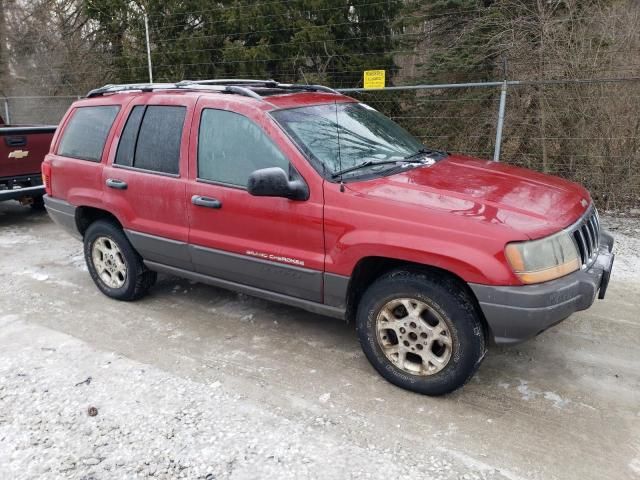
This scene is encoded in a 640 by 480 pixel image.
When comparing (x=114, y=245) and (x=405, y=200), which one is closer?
(x=405, y=200)

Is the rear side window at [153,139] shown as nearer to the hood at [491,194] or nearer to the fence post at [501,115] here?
the hood at [491,194]

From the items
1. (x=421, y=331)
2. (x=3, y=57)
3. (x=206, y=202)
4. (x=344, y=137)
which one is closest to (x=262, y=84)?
(x=344, y=137)

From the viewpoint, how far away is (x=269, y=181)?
326 centimetres

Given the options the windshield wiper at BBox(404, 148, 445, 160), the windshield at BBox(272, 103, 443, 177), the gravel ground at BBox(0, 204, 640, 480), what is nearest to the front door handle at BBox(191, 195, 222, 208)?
the windshield at BBox(272, 103, 443, 177)

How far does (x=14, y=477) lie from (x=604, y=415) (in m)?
3.14

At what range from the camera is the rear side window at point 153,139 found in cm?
405

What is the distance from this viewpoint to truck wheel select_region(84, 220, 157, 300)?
459 cm

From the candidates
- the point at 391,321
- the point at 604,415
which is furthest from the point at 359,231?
the point at 604,415

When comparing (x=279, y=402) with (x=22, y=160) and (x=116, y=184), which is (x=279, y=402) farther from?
(x=22, y=160)

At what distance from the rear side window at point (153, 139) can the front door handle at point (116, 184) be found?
0.48 feet

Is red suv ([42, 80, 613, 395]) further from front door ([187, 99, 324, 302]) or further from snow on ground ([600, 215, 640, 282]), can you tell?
snow on ground ([600, 215, 640, 282])

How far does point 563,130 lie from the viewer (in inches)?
291

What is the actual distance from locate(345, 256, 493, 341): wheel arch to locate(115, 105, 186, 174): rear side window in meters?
1.64

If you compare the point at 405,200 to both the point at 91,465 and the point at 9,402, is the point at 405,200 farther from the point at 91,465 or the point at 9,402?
the point at 9,402
